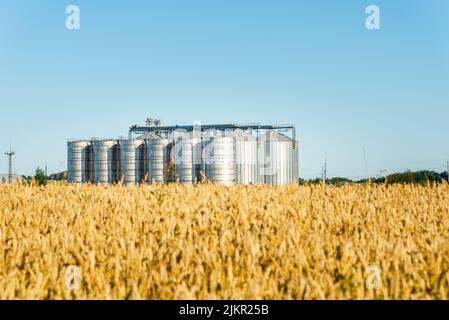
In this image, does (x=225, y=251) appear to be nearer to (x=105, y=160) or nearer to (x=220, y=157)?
(x=220, y=157)

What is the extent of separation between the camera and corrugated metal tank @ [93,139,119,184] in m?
41.8

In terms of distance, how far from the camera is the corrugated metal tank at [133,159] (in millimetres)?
40750

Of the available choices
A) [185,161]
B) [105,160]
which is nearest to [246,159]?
[185,161]

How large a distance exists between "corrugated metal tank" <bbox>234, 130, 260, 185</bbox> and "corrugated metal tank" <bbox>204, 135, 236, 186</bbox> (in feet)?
1.91

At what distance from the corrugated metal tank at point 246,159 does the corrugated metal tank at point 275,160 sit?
2.08ft

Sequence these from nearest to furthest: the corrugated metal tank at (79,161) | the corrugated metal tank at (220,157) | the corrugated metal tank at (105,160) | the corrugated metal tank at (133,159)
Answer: the corrugated metal tank at (220,157)
the corrugated metal tank at (133,159)
the corrugated metal tank at (105,160)
the corrugated metal tank at (79,161)

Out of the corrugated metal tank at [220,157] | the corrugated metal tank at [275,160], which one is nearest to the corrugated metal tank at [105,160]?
the corrugated metal tank at [220,157]

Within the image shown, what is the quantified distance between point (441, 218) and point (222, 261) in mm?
2937

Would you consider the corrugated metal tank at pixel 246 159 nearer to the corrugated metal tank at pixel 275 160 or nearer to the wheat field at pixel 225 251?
the corrugated metal tank at pixel 275 160

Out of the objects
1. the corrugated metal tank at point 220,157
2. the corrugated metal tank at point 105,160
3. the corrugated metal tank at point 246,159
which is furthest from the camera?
the corrugated metal tank at point 105,160

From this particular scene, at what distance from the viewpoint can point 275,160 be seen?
1559 inches

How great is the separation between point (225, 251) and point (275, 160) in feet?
119

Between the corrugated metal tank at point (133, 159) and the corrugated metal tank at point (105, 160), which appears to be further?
Result: the corrugated metal tank at point (105, 160)

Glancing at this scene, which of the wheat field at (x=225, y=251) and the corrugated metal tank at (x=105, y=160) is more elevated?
the corrugated metal tank at (x=105, y=160)
